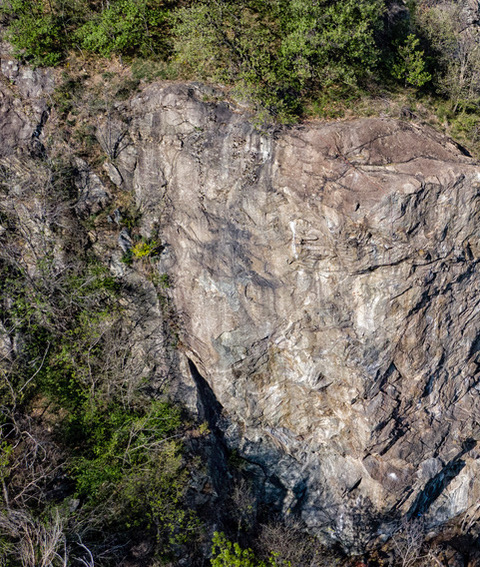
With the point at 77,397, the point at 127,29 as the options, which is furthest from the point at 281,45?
the point at 77,397

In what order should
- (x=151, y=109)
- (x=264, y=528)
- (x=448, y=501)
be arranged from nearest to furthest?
(x=151, y=109) < (x=264, y=528) < (x=448, y=501)

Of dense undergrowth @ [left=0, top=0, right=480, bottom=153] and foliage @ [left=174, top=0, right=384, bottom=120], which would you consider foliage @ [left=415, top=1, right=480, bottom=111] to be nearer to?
dense undergrowth @ [left=0, top=0, right=480, bottom=153]

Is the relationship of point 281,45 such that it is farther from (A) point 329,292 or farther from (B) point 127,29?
(A) point 329,292

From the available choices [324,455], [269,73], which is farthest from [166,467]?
[269,73]

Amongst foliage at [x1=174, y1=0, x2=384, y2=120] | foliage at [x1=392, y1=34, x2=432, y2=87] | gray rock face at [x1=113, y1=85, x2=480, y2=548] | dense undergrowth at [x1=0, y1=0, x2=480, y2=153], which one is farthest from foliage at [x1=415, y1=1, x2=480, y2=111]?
foliage at [x1=174, y1=0, x2=384, y2=120]

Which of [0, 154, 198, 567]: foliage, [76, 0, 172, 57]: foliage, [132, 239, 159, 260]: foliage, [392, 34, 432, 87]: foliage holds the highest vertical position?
[76, 0, 172, 57]: foliage

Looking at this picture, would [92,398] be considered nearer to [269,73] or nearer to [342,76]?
[269,73]

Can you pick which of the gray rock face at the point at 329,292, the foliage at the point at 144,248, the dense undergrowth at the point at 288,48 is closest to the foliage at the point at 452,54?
the dense undergrowth at the point at 288,48
